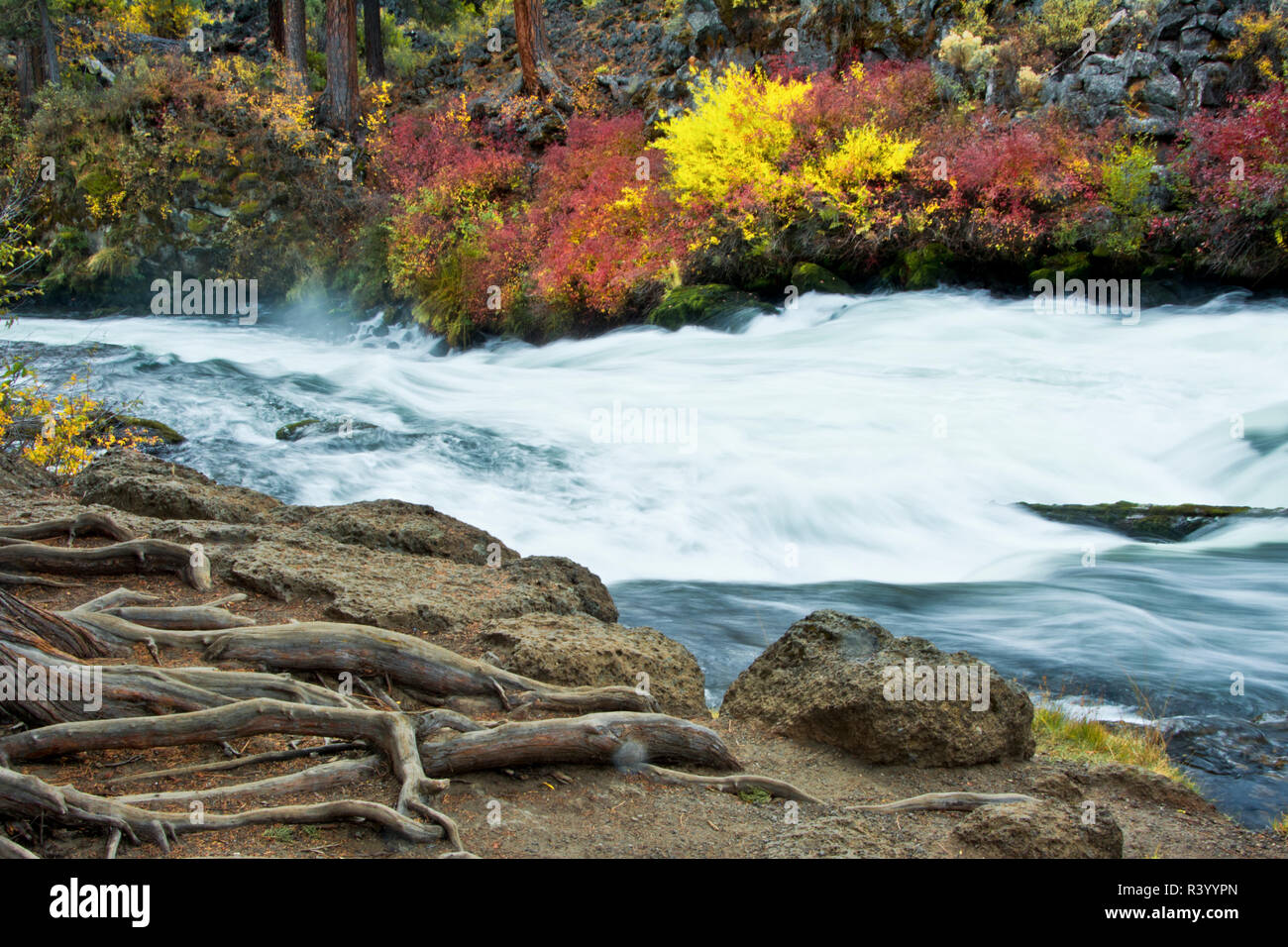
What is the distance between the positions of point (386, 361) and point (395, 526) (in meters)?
9.72

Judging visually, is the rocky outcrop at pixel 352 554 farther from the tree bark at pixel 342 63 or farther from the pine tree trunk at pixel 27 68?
the pine tree trunk at pixel 27 68

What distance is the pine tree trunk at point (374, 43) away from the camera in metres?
27.3

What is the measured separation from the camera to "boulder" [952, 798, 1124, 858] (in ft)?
12.1

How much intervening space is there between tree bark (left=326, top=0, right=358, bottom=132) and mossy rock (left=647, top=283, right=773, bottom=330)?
12089mm

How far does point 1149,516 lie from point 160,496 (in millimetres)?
8953

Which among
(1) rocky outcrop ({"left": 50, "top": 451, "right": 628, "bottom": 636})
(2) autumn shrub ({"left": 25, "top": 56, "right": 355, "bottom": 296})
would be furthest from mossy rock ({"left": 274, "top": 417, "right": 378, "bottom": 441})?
(2) autumn shrub ({"left": 25, "top": 56, "right": 355, "bottom": 296})

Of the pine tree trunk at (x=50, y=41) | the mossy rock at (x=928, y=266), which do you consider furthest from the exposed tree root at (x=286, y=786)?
the pine tree trunk at (x=50, y=41)

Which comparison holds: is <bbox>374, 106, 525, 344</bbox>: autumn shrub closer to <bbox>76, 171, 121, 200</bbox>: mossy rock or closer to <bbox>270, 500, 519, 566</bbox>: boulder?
<bbox>76, 171, 121, 200</bbox>: mossy rock

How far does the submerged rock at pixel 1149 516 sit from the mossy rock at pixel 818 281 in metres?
7.92

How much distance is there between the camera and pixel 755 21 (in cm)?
2256

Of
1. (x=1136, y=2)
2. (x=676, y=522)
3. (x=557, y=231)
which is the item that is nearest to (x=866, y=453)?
(x=676, y=522)

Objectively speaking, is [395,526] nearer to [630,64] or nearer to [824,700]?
[824,700]

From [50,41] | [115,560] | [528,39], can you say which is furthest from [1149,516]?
[50,41]

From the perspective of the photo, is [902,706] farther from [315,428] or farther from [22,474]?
[315,428]
